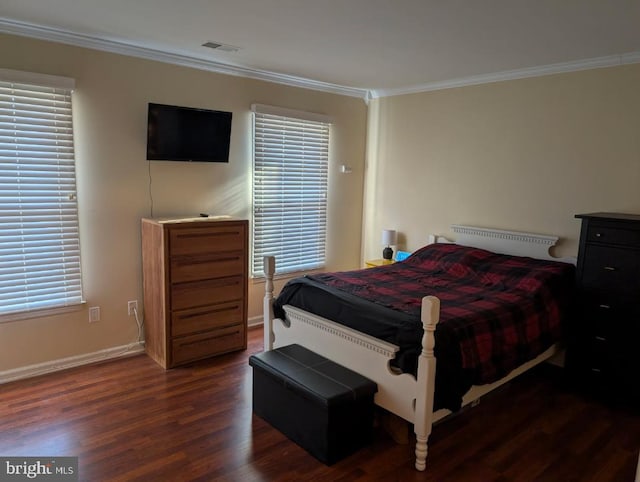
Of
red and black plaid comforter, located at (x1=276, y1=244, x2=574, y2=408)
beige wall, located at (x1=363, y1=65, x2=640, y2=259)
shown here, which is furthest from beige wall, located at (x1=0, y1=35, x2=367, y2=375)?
beige wall, located at (x1=363, y1=65, x2=640, y2=259)

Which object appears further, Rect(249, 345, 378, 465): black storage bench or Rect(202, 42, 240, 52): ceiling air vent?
Rect(202, 42, 240, 52): ceiling air vent

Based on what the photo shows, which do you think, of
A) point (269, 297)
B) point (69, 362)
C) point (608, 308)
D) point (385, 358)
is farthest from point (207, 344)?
point (608, 308)

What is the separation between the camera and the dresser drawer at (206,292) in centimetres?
355

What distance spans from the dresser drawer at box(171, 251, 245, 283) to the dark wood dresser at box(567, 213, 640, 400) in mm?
2591

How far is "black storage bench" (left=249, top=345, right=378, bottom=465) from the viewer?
2.42m

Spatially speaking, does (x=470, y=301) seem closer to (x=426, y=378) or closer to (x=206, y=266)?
(x=426, y=378)

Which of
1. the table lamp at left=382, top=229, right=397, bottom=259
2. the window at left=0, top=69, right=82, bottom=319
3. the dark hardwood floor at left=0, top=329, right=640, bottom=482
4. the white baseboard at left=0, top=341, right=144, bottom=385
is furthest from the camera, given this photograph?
the table lamp at left=382, top=229, right=397, bottom=259

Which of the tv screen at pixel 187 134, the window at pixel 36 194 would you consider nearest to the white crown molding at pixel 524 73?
the tv screen at pixel 187 134

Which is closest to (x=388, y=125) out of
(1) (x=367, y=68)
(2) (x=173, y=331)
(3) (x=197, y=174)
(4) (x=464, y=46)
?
(1) (x=367, y=68)

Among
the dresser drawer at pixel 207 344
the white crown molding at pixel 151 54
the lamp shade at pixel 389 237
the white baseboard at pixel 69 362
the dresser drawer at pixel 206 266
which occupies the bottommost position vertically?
the white baseboard at pixel 69 362

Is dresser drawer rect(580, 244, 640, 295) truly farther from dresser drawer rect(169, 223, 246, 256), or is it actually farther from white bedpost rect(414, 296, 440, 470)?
dresser drawer rect(169, 223, 246, 256)

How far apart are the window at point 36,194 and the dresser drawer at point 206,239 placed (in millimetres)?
742

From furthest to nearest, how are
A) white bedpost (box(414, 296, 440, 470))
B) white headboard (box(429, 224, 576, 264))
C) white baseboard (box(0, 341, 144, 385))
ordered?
white headboard (box(429, 224, 576, 264)), white baseboard (box(0, 341, 144, 385)), white bedpost (box(414, 296, 440, 470))

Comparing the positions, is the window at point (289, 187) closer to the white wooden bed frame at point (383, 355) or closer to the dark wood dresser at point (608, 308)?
the white wooden bed frame at point (383, 355)
